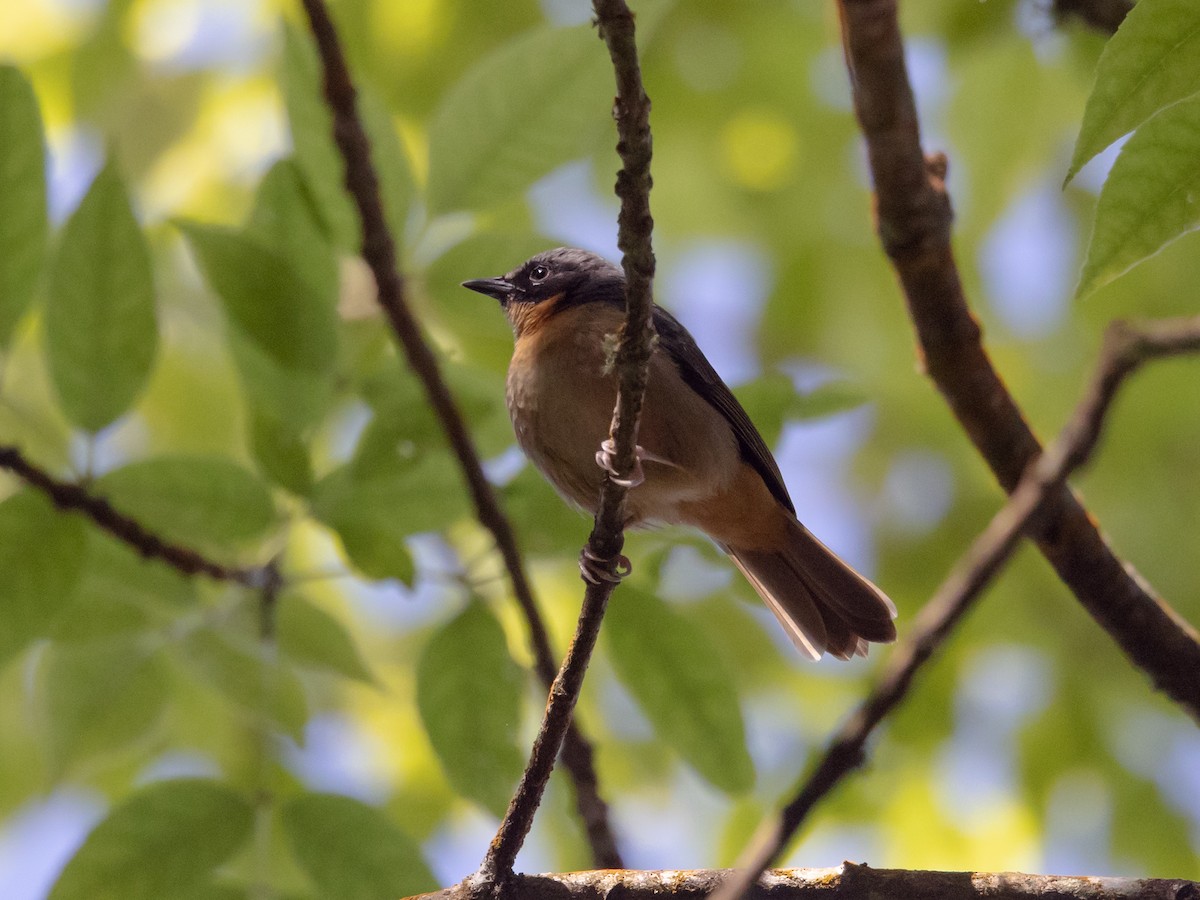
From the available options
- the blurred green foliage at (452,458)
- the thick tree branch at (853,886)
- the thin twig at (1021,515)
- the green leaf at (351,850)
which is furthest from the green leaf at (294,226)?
the thin twig at (1021,515)

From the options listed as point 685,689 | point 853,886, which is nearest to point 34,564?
point 685,689

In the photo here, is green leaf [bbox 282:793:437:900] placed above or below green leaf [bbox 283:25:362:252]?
below

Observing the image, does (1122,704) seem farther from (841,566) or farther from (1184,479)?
(841,566)

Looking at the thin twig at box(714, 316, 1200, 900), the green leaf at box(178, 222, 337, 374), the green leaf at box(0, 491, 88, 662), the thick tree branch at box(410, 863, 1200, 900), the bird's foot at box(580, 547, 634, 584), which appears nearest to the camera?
the thin twig at box(714, 316, 1200, 900)

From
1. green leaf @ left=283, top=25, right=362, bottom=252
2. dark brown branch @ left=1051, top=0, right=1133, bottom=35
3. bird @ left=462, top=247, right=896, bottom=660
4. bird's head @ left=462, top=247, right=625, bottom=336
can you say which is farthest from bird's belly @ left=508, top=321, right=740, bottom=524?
dark brown branch @ left=1051, top=0, right=1133, bottom=35

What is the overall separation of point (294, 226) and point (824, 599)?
2382mm

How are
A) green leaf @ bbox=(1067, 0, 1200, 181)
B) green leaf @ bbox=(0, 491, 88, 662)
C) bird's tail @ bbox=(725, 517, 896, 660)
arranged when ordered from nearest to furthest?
green leaf @ bbox=(1067, 0, 1200, 181) → green leaf @ bbox=(0, 491, 88, 662) → bird's tail @ bbox=(725, 517, 896, 660)

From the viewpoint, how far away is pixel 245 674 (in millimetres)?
3207

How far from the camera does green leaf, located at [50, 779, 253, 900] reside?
2.96 metres

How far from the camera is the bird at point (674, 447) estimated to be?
400 cm

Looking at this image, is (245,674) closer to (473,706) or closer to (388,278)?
(473,706)

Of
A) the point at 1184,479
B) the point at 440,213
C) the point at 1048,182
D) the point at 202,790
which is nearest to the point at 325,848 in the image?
the point at 202,790

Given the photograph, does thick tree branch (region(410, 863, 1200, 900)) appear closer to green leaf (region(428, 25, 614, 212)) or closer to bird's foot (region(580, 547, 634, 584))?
bird's foot (region(580, 547, 634, 584))

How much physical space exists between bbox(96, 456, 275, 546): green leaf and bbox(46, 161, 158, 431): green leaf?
172 mm
